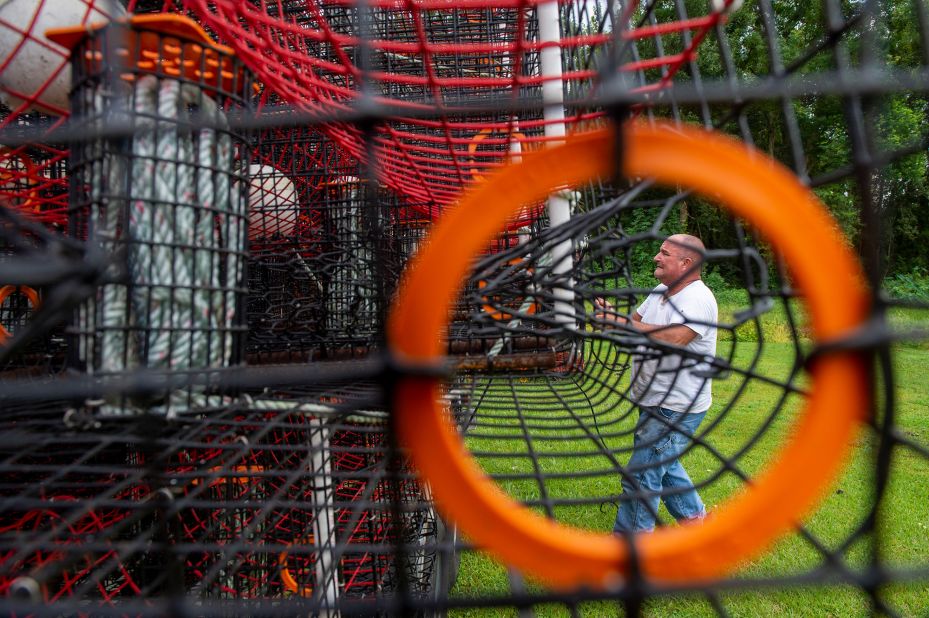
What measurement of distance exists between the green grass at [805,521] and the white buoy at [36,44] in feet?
1.94

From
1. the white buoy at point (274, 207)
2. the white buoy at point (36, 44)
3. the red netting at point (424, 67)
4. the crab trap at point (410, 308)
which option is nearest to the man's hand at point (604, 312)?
the crab trap at point (410, 308)

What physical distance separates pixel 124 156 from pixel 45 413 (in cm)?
30

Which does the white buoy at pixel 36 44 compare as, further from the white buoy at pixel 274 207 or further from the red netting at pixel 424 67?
the white buoy at pixel 274 207

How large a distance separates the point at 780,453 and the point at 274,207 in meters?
1.17

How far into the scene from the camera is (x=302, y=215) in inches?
56.7

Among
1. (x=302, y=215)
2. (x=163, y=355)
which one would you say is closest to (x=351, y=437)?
(x=302, y=215)

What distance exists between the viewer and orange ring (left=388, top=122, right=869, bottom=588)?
0.19m

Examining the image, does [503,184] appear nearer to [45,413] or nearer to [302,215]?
[45,413]

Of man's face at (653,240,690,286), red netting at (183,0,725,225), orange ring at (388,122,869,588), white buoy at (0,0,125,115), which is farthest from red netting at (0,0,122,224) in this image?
man's face at (653,240,690,286)

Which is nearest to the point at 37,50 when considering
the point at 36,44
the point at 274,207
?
the point at 36,44

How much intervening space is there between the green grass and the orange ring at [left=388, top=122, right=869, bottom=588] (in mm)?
141

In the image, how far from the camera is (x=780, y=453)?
0.20m

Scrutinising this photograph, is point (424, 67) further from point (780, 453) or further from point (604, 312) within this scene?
point (780, 453)

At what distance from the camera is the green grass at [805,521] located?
50.6 inches
